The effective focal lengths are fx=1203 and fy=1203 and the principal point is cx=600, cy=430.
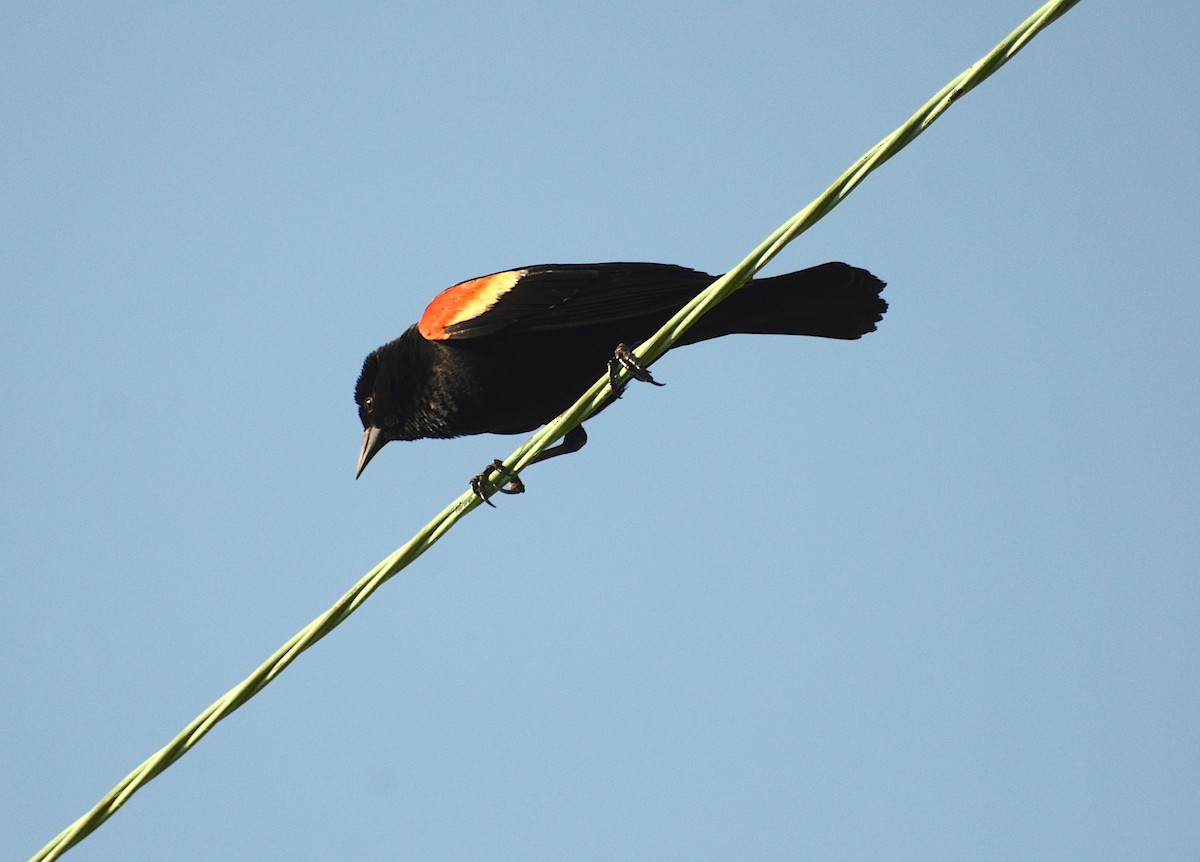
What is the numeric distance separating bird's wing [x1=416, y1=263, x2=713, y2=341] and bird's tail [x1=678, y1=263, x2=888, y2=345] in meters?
0.19

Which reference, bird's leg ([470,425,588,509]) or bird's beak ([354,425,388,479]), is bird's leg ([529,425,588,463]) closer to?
bird's leg ([470,425,588,509])

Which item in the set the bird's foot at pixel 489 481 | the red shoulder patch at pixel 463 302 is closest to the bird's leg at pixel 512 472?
the bird's foot at pixel 489 481

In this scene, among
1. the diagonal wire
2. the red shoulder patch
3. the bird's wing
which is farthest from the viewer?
Answer: the red shoulder patch

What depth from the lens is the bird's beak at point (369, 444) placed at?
18.8 ft

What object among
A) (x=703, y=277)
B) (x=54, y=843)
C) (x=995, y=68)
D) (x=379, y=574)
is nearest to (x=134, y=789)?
(x=54, y=843)

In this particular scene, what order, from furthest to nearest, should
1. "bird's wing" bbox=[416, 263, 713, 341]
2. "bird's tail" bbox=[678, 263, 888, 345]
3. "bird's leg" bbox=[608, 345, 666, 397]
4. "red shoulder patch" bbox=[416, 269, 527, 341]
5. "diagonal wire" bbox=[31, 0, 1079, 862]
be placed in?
"red shoulder patch" bbox=[416, 269, 527, 341]
"bird's wing" bbox=[416, 263, 713, 341]
"bird's tail" bbox=[678, 263, 888, 345]
"bird's leg" bbox=[608, 345, 666, 397]
"diagonal wire" bbox=[31, 0, 1079, 862]

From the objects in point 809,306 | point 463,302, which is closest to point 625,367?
point 809,306

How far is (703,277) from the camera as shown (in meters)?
4.78

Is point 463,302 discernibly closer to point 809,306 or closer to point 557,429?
point 809,306

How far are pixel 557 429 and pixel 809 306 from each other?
178cm

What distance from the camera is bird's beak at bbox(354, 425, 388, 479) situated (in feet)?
18.8

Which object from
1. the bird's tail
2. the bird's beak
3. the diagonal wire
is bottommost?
the diagonal wire

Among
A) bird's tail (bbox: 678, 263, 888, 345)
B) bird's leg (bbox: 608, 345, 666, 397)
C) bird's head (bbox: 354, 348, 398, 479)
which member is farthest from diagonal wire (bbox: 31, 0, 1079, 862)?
bird's head (bbox: 354, 348, 398, 479)

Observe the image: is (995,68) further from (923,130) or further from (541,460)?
(541,460)
